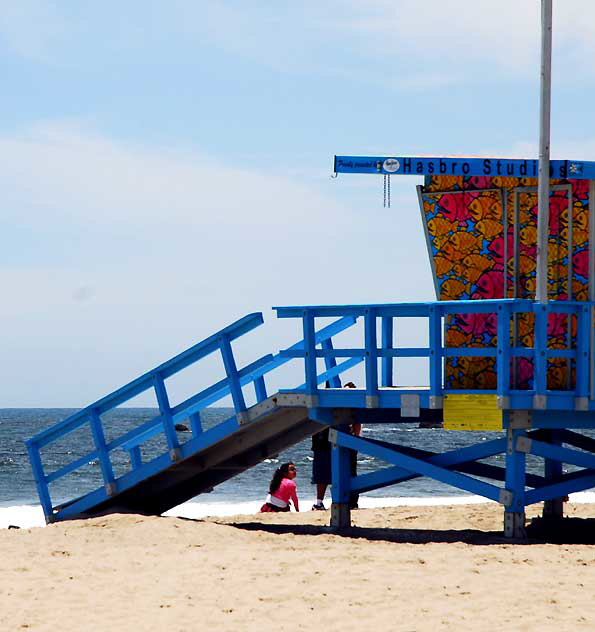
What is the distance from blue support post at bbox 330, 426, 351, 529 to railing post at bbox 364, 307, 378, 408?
1141mm

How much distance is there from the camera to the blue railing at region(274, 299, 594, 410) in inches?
486

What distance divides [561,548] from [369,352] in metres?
2.74

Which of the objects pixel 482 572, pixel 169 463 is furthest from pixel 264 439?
pixel 482 572

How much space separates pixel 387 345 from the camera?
14.4 meters

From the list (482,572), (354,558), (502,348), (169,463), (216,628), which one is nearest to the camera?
(216,628)

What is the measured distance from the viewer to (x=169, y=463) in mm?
15000

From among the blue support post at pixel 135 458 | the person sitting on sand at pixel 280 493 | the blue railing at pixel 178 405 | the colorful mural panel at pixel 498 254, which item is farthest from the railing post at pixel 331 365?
the blue support post at pixel 135 458

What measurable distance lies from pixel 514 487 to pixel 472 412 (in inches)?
34.9

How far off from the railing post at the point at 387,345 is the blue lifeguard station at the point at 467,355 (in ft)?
0.08

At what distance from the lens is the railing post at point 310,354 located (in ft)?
44.8

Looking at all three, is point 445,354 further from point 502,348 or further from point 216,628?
point 216,628

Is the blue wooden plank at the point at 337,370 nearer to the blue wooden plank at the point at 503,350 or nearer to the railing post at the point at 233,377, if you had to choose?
the railing post at the point at 233,377

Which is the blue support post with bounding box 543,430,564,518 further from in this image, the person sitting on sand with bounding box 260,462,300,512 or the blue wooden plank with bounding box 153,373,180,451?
the blue wooden plank with bounding box 153,373,180,451

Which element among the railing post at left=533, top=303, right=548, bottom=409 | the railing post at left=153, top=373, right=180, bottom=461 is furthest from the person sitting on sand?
the railing post at left=533, top=303, right=548, bottom=409
